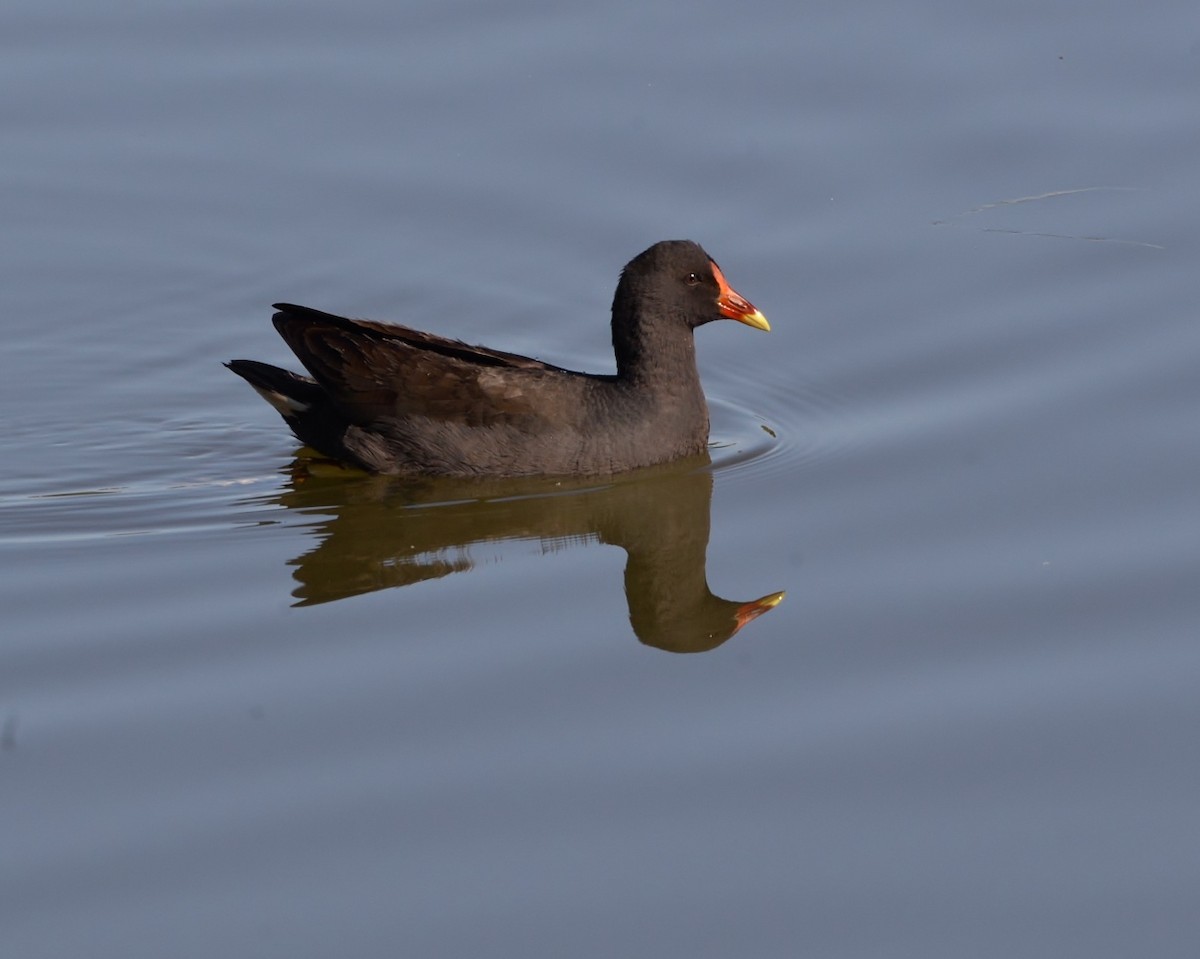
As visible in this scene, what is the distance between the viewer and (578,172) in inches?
519

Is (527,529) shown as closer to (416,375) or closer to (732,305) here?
(416,375)

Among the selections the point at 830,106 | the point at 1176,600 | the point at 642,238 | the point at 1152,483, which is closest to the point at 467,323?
the point at 642,238

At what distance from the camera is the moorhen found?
34.6 feet

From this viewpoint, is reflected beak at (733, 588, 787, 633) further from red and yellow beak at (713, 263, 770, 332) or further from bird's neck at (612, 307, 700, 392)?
red and yellow beak at (713, 263, 770, 332)

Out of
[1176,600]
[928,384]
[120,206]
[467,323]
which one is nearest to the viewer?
[1176,600]

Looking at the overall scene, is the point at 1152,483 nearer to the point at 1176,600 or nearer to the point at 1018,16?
the point at 1176,600

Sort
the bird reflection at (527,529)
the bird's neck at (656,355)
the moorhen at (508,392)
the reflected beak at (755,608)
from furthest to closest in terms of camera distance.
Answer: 1. the bird's neck at (656,355)
2. the moorhen at (508,392)
3. the bird reflection at (527,529)
4. the reflected beak at (755,608)

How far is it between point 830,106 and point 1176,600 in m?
6.16

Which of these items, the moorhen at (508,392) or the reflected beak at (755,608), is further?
the moorhen at (508,392)

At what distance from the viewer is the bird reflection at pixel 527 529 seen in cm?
884

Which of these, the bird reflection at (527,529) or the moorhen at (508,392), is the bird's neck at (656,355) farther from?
the bird reflection at (527,529)

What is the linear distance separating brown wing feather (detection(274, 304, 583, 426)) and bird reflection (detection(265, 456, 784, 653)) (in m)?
0.36

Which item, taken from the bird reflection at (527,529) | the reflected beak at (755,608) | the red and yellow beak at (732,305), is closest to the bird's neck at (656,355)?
the red and yellow beak at (732,305)

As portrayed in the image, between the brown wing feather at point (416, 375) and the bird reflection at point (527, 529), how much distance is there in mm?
358
